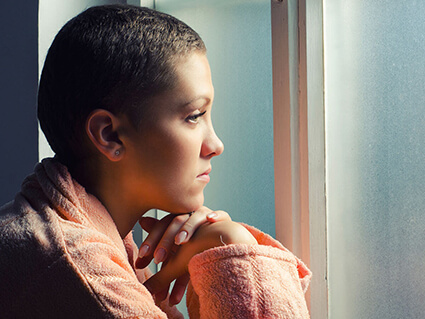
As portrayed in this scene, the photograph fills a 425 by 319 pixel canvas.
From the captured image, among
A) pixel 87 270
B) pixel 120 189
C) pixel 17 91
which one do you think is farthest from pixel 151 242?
pixel 17 91

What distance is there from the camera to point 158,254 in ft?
2.35

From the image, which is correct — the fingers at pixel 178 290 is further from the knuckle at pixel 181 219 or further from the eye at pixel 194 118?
the eye at pixel 194 118

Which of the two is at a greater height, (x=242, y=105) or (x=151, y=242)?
(x=242, y=105)

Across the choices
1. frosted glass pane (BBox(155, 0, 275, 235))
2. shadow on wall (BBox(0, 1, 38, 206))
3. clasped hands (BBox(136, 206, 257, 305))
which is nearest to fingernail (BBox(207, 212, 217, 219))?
clasped hands (BBox(136, 206, 257, 305))

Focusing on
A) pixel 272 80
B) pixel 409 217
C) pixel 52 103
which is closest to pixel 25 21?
pixel 52 103

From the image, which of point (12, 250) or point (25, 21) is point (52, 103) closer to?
point (12, 250)

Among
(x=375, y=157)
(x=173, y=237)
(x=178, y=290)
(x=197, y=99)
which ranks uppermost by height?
(x=197, y=99)

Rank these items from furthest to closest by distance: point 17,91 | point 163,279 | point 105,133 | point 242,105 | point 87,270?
point 17,91, point 242,105, point 163,279, point 105,133, point 87,270

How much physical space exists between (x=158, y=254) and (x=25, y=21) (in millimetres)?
699

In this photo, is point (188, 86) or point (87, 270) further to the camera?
point (188, 86)

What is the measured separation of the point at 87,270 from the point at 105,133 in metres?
0.21

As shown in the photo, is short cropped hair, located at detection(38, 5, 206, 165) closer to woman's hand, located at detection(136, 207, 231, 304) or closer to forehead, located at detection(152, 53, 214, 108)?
forehead, located at detection(152, 53, 214, 108)

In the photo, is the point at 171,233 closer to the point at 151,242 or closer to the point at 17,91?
the point at 151,242

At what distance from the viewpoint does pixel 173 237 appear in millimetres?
729
